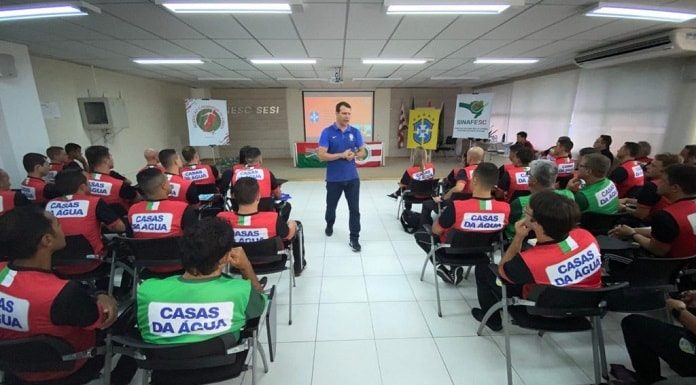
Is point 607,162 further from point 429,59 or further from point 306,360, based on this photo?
point 429,59

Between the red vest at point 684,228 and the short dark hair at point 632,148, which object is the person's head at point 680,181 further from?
the short dark hair at point 632,148

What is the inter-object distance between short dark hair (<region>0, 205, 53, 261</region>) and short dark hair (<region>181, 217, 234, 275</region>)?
62 cm

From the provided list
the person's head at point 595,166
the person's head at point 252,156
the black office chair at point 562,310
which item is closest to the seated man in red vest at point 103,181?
the person's head at point 252,156

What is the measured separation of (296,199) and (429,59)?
354 centimetres

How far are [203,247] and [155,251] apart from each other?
1006 mm

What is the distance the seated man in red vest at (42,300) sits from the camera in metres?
1.17

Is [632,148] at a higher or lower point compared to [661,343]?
higher

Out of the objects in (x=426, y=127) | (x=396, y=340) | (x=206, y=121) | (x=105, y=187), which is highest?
(x=206, y=121)

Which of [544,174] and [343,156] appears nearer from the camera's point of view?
[544,174]

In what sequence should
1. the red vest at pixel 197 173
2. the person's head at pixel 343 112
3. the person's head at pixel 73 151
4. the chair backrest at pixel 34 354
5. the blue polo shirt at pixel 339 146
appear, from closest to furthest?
the chair backrest at pixel 34 354 < the person's head at pixel 343 112 < the blue polo shirt at pixel 339 146 < the red vest at pixel 197 173 < the person's head at pixel 73 151

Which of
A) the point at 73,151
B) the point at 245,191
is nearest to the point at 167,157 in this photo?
the point at 245,191

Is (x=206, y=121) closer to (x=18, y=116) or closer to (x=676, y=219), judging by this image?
(x=18, y=116)

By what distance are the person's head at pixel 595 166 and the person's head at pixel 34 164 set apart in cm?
531

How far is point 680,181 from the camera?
1951mm
